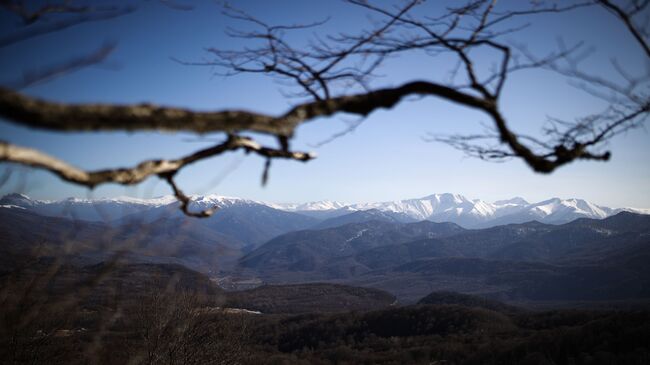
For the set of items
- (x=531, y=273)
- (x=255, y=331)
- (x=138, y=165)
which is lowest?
(x=531, y=273)

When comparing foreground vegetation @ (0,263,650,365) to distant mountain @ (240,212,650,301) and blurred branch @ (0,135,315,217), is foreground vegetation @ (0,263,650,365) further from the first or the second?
→ distant mountain @ (240,212,650,301)

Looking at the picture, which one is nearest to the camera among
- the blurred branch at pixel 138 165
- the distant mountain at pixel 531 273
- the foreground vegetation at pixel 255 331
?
the blurred branch at pixel 138 165

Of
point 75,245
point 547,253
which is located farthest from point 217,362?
point 547,253

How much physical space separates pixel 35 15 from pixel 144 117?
0.94m

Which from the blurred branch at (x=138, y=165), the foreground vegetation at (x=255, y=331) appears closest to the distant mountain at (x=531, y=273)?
the foreground vegetation at (x=255, y=331)

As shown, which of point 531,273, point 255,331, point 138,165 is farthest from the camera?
point 531,273

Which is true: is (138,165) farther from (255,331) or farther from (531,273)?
(531,273)

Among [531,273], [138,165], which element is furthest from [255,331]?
[531,273]

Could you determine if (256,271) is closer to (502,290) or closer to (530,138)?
(502,290)

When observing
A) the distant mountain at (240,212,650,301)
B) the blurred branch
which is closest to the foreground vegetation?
the blurred branch

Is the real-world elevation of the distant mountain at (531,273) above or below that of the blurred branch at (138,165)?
below

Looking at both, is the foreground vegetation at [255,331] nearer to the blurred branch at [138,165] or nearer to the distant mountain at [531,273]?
the blurred branch at [138,165]

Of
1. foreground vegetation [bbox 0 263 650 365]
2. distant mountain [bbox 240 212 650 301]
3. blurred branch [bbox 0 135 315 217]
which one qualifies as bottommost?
distant mountain [bbox 240 212 650 301]

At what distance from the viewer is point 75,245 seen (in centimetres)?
306
